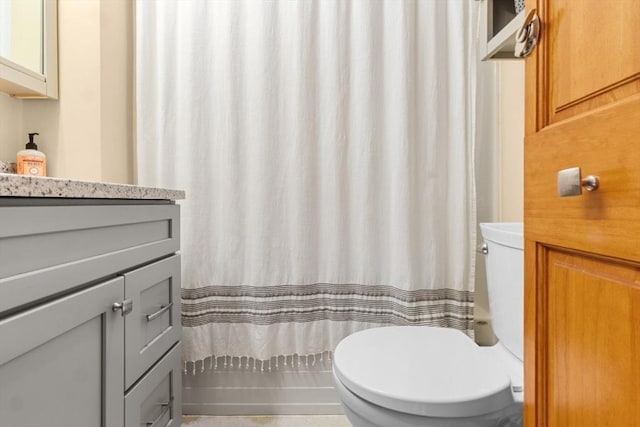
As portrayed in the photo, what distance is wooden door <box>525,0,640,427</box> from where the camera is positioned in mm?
413

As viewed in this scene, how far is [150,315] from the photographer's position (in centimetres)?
96

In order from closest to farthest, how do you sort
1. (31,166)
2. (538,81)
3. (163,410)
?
(538,81)
(163,410)
(31,166)

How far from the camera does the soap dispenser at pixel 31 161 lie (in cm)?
123

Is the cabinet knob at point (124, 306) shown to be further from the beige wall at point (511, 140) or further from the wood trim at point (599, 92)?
the beige wall at point (511, 140)

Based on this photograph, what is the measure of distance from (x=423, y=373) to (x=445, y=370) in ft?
0.19

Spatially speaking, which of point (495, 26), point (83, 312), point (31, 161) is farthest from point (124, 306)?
point (495, 26)

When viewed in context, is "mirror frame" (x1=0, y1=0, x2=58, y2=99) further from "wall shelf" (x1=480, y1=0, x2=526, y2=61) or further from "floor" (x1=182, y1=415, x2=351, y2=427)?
"wall shelf" (x1=480, y1=0, x2=526, y2=61)

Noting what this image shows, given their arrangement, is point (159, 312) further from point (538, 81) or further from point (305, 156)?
point (538, 81)

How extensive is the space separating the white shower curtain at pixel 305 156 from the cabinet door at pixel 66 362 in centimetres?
65

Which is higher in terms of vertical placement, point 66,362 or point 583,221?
point 583,221

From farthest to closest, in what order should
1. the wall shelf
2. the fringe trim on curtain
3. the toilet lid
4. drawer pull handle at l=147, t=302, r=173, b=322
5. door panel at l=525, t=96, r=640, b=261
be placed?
the fringe trim on curtain < the wall shelf < drawer pull handle at l=147, t=302, r=173, b=322 < the toilet lid < door panel at l=525, t=96, r=640, b=261

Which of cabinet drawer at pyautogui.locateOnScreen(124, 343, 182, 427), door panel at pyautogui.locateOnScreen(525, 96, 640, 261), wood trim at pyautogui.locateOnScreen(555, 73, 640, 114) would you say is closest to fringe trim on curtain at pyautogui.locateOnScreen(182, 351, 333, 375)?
cabinet drawer at pyautogui.locateOnScreen(124, 343, 182, 427)

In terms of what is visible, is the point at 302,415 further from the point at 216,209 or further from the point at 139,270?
the point at 139,270

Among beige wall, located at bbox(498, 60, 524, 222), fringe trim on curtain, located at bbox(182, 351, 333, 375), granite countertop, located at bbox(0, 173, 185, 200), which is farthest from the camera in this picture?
fringe trim on curtain, located at bbox(182, 351, 333, 375)
